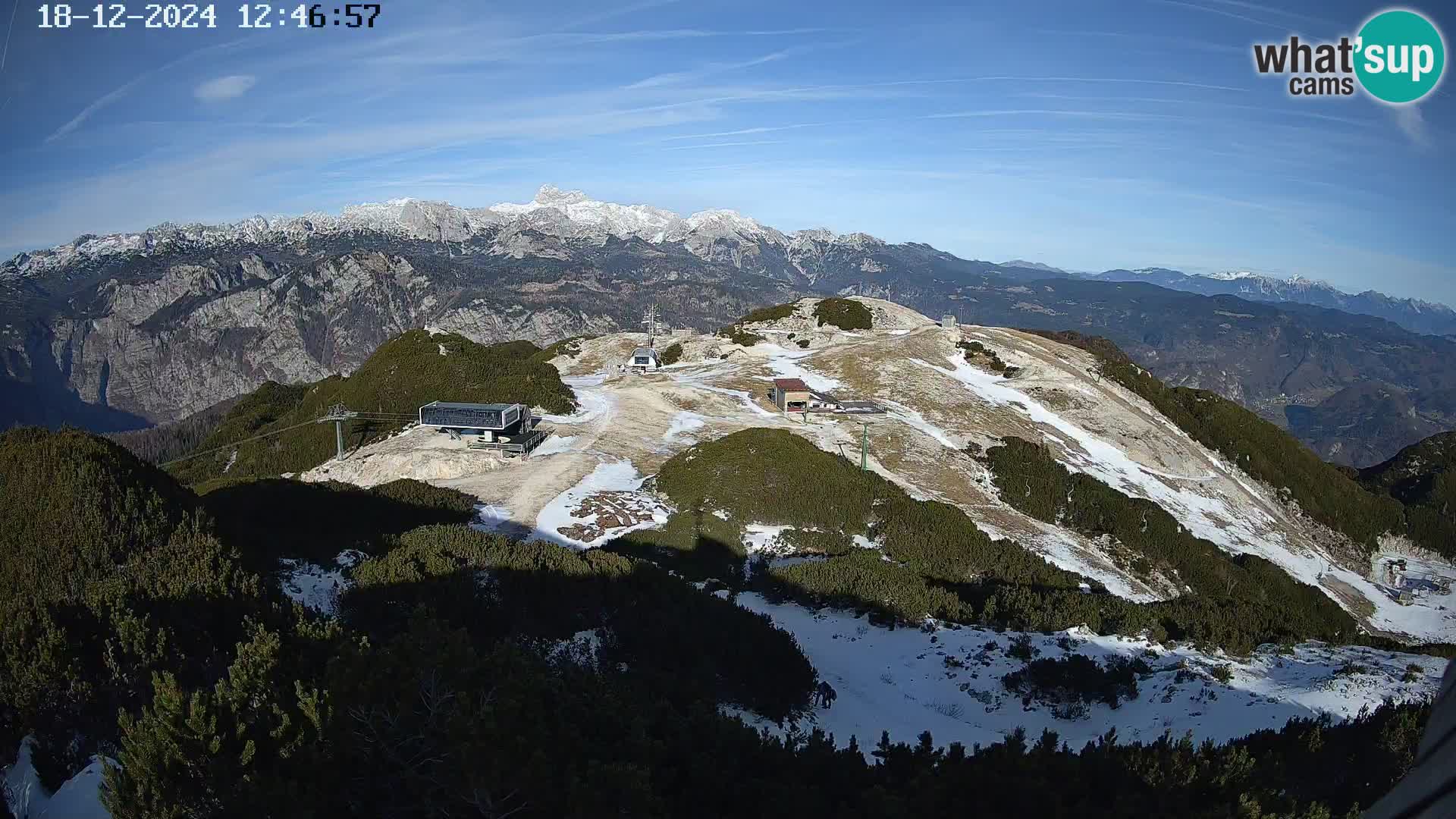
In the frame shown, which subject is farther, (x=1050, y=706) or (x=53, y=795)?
(x=1050, y=706)

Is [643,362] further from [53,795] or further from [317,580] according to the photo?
[53,795]

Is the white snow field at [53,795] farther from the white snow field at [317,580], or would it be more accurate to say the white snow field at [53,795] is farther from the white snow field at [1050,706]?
the white snow field at [1050,706]

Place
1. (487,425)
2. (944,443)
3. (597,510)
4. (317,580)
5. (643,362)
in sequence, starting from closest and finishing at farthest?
(317,580) → (597,510) → (487,425) → (944,443) → (643,362)

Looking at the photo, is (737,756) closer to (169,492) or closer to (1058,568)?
(169,492)

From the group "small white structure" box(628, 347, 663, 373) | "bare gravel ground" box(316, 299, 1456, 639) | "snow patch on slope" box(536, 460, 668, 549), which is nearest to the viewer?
"snow patch on slope" box(536, 460, 668, 549)

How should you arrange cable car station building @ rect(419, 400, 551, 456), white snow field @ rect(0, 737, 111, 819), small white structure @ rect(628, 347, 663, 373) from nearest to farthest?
white snow field @ rect(0, 737, 111, 819) < cable car station building @ rect(419, 400, 551, 456) < small white structure @ rect(628, 347, 663, 373)

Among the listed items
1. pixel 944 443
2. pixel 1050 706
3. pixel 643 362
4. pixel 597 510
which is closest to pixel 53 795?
pixel 1050 706

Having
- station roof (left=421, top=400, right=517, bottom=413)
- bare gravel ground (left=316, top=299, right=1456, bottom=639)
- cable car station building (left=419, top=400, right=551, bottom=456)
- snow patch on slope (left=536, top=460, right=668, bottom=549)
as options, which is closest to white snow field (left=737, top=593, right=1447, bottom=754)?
bare gravel ground (left=316, top=299, right=1456, bottom=639)

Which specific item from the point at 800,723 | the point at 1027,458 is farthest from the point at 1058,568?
the point at 800,723

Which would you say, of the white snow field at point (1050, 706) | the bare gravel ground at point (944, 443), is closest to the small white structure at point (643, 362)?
the bare gravel ground at point (944, 443)

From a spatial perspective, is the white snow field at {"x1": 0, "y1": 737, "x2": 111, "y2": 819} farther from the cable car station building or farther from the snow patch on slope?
the cable car station building

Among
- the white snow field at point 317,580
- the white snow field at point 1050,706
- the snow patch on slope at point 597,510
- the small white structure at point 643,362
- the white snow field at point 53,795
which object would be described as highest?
the white snow field at point 53,795
